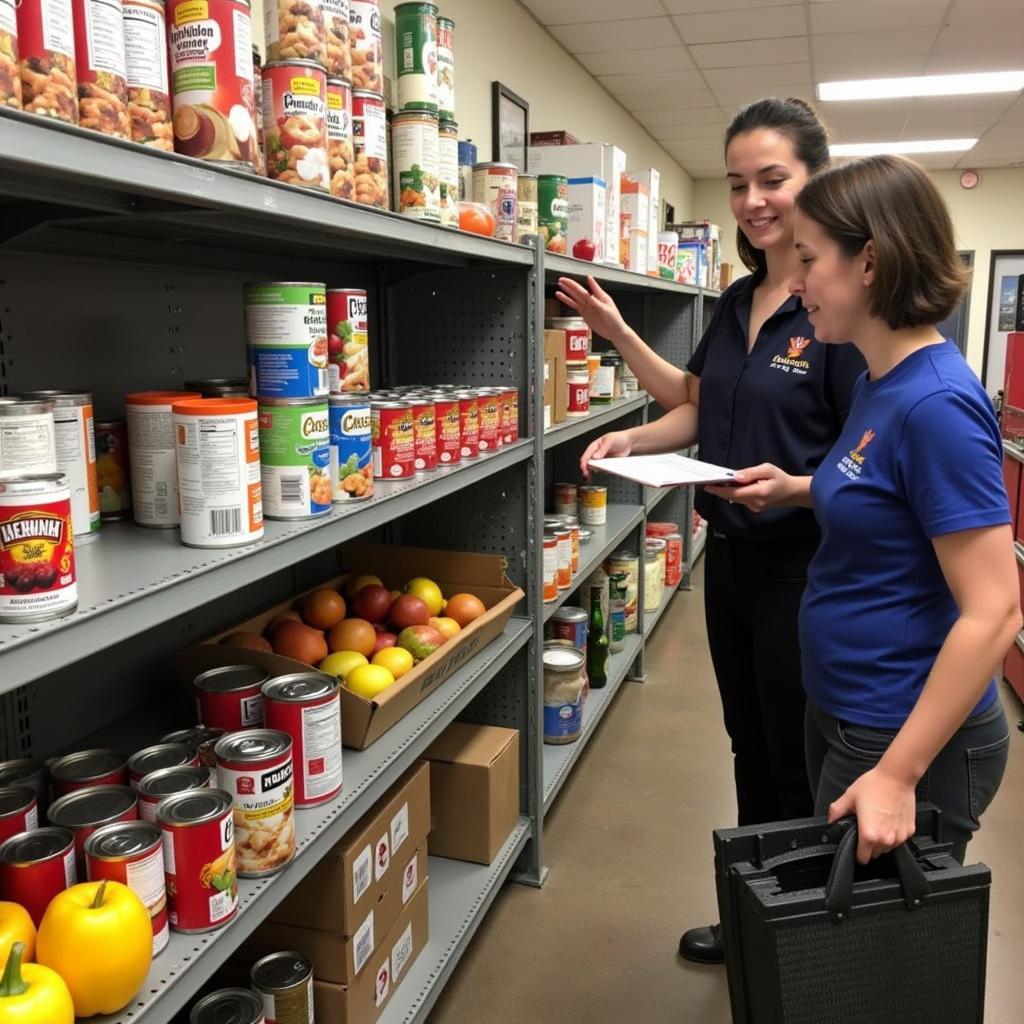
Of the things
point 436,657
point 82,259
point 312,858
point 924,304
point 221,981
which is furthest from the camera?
point 436,657

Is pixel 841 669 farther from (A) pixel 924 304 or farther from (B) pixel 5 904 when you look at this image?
(B) pixel 5 904

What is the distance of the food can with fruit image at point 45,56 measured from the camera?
0.94 metres

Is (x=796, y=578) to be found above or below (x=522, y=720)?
above

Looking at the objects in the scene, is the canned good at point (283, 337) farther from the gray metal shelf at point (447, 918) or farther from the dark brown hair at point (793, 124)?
the gray metal shelf at point (447, 918)

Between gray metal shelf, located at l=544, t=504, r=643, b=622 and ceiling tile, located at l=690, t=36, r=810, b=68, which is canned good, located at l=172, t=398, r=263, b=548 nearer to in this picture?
gray metal shelf, located at l=544, t=504, r=643, b=622

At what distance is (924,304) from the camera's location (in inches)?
53.0

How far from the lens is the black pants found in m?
2.04

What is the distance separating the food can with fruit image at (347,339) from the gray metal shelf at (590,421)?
3.04 feet

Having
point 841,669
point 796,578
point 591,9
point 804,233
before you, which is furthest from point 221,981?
point 591,9

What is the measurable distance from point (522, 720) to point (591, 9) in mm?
3599

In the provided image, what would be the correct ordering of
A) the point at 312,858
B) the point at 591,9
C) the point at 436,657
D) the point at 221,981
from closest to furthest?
the point at 312,858
the point at 221,981
the point at 436,657
the point at 591,9

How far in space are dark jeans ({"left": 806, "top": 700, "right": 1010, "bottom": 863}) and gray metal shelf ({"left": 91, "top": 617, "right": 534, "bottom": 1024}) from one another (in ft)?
2.58

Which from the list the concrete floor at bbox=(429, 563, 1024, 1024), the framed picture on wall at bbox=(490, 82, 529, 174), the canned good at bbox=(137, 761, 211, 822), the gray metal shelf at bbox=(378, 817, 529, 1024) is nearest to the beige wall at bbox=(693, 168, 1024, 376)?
the framed picture on wall at bbox=(490, 82, 529, 174)

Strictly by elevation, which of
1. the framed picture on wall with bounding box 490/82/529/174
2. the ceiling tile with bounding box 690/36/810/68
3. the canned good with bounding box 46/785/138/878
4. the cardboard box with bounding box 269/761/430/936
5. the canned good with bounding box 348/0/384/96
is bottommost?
the cardboard box with bounding box 269/761/430/936
